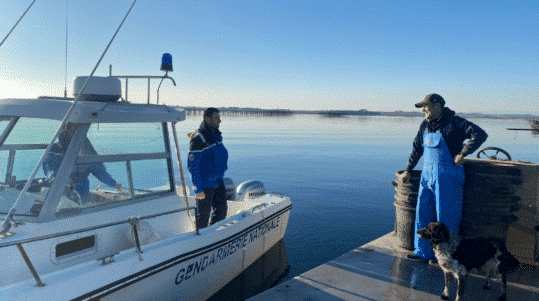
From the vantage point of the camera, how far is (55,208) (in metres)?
3.42

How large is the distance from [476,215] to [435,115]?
1.19m

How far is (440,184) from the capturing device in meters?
3.79

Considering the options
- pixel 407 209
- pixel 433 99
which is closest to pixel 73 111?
pixel 433 99

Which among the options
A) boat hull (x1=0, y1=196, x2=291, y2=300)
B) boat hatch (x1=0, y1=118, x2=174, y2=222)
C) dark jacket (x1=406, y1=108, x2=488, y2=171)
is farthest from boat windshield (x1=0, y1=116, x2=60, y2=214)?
dark jacket (x1=406, y1=108, x2=488, y2=171)

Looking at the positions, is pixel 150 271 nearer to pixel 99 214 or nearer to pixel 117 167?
pixel 99 214

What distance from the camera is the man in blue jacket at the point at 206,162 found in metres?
4.66

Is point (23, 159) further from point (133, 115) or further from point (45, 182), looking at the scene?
point (133, 115)

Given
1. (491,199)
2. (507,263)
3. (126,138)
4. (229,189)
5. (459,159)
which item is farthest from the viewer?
(229,189)

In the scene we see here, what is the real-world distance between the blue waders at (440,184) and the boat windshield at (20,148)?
3948 millimetres

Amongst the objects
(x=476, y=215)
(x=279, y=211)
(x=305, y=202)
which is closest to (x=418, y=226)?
(x=476, y=215)

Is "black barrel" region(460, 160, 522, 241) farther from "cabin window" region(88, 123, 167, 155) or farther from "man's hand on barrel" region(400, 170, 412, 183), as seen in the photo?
"cabin window" region(88, 123, 167, 155)

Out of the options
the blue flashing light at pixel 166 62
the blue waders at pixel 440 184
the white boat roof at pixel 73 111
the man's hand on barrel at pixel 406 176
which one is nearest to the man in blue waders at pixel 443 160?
the blue waders at pixel 440 184

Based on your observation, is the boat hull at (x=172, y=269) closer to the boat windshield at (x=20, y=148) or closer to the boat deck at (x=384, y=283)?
the boat deck at (x=384, y=283)

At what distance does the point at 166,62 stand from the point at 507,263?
4.28 meters
